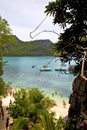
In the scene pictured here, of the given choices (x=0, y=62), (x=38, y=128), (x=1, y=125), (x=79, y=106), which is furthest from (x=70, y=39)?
(x=1, y=125)

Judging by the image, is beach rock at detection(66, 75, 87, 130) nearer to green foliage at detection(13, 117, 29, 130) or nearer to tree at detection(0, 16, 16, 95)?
green foliage at detection(13, 117, 29, 130)

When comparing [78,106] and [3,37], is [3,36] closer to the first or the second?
[3,37]

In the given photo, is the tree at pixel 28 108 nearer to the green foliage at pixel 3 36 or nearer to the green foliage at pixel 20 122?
the green foliage at pixel 20 122

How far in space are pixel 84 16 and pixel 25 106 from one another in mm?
10858

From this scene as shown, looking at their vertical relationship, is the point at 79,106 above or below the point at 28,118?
above

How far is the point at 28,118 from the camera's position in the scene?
2553 cm

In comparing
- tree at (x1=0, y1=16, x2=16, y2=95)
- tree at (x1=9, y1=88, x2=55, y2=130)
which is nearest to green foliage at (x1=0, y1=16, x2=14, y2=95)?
tree at (x1=0, y1=16, x2=16, y2=95)

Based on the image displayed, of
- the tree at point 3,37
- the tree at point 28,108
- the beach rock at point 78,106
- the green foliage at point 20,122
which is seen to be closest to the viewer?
the beach rock at point 78,106

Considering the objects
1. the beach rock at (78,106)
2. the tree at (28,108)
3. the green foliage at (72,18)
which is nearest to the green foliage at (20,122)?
the tree at (28,108)

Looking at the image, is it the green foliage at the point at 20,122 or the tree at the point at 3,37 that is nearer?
the green foliage at the point at 20,122

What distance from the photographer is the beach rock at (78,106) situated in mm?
20062

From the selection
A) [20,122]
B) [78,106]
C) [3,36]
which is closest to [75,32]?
[78,106]

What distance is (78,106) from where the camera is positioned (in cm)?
2145

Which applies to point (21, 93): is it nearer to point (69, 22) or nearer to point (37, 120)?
point (37, 120)
